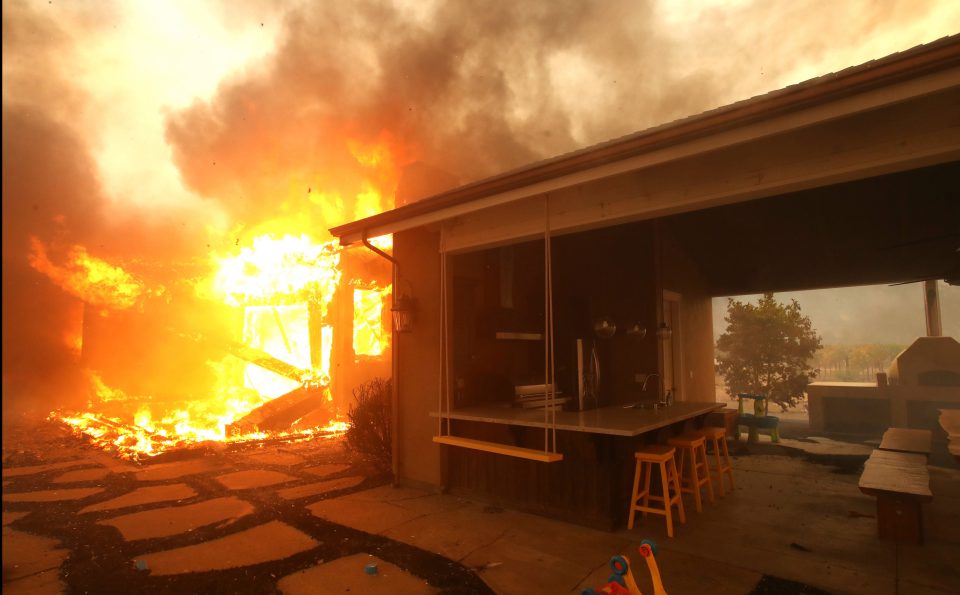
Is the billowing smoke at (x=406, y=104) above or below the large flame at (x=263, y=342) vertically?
above

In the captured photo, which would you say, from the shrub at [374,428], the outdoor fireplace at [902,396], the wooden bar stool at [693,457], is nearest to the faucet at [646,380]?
the wooden bar stool at [693,457]

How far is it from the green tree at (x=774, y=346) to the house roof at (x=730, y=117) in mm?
12190

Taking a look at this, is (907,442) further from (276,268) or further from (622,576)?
(276,268)

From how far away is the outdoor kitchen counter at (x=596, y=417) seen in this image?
463 cm

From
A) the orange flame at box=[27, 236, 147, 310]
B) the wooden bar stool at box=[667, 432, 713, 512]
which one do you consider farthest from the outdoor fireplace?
the orange flame at box=[27, 236, 147, 310]

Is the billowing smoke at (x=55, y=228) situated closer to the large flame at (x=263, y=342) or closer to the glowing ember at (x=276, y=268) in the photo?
the large flame at (x=263, y=342)

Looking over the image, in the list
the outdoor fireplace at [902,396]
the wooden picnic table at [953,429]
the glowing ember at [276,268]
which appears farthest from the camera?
the glowing ember at [276,268]

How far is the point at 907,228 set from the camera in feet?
23.7

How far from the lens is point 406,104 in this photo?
52.3 feet

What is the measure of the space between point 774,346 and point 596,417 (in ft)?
36.2

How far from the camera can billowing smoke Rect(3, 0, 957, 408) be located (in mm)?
13641

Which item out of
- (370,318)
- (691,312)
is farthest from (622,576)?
(370,318)

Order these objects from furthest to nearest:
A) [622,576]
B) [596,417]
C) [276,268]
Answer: [276,268] → [596,417] → [622,576]

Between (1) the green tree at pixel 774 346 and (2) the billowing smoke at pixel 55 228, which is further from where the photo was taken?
(1) the green tree at pixel 774 346
